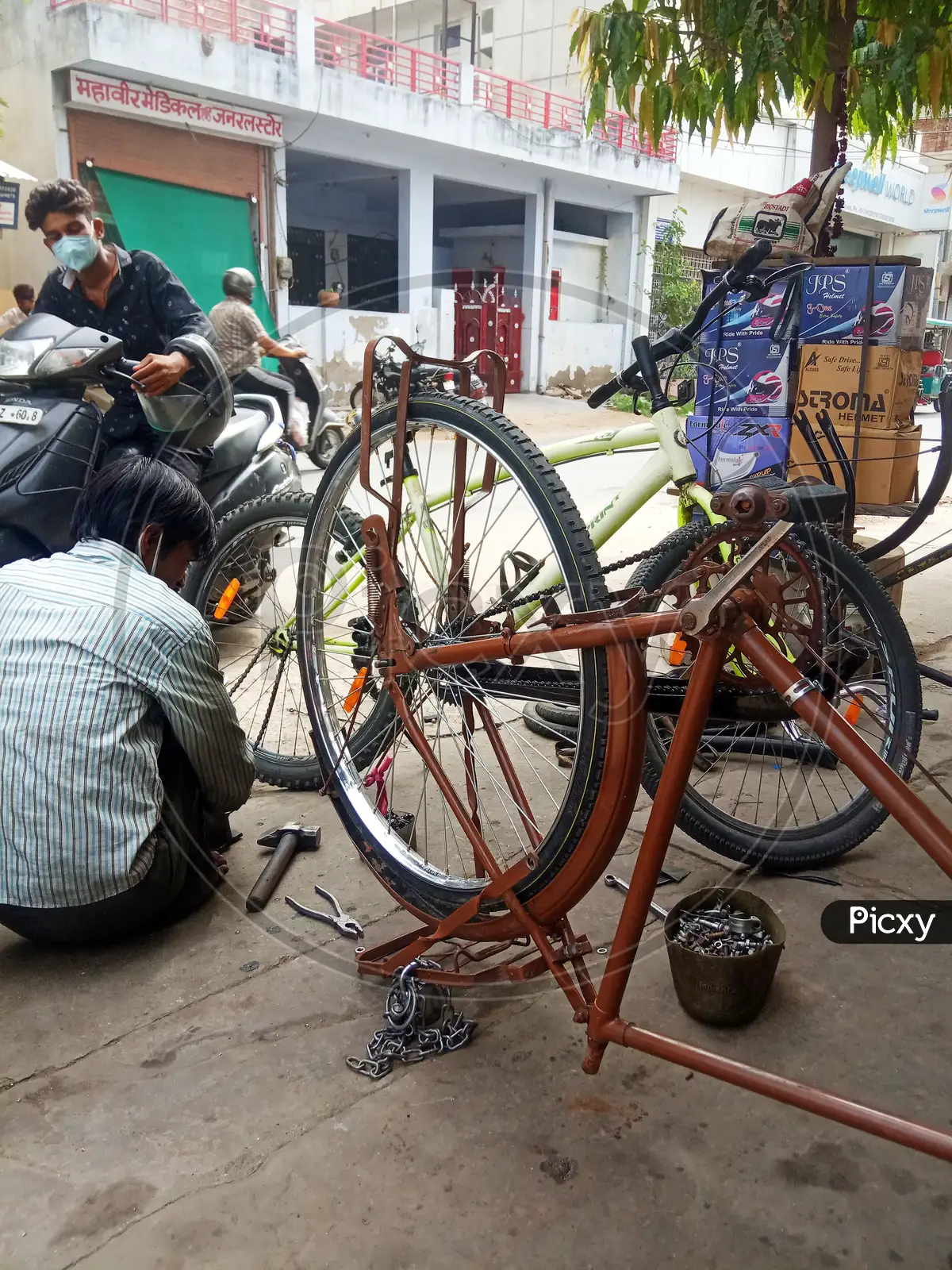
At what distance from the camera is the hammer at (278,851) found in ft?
7.09

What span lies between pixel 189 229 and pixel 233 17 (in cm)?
205

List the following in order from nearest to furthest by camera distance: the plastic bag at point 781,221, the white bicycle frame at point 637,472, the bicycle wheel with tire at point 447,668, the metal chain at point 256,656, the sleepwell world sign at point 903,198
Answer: the bicycle wheel with tire at point 447,668 → the white bicycle frame at point 637,472 → the metal chain at point 256,656 → the plastic bag at point 781,221 → the sleepwell world sign at point 903,198

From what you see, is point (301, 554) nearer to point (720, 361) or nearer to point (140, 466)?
point (140, 466)

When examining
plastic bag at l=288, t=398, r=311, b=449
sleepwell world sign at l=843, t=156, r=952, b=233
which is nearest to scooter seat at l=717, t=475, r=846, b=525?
plastic bag at l=288, t=398, r=311, b=449

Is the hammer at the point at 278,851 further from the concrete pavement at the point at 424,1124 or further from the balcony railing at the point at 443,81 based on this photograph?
the balcony railing at the point at 443,81

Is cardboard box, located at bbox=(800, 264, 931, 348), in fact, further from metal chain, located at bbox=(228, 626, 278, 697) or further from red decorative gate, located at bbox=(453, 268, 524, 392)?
metal chain, located at bbox=(228, 626, 278, 697)

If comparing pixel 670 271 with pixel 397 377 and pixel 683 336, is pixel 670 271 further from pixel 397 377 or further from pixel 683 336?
pixel 397 377

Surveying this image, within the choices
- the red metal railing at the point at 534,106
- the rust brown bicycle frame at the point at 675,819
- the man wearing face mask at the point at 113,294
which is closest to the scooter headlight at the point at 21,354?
the man wearing face mask at the point at 113,294

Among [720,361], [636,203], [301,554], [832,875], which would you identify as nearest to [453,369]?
[301,554]

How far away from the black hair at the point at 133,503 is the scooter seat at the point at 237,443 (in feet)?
4.63

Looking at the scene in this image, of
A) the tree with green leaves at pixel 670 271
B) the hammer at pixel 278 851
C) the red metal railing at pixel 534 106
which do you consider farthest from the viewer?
the red metal railing at pixel 534 106

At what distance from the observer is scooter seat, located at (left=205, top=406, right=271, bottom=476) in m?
3.54

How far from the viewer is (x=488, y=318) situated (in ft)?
10.1

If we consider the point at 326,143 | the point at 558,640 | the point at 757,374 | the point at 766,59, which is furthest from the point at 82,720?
the point at 326,143
